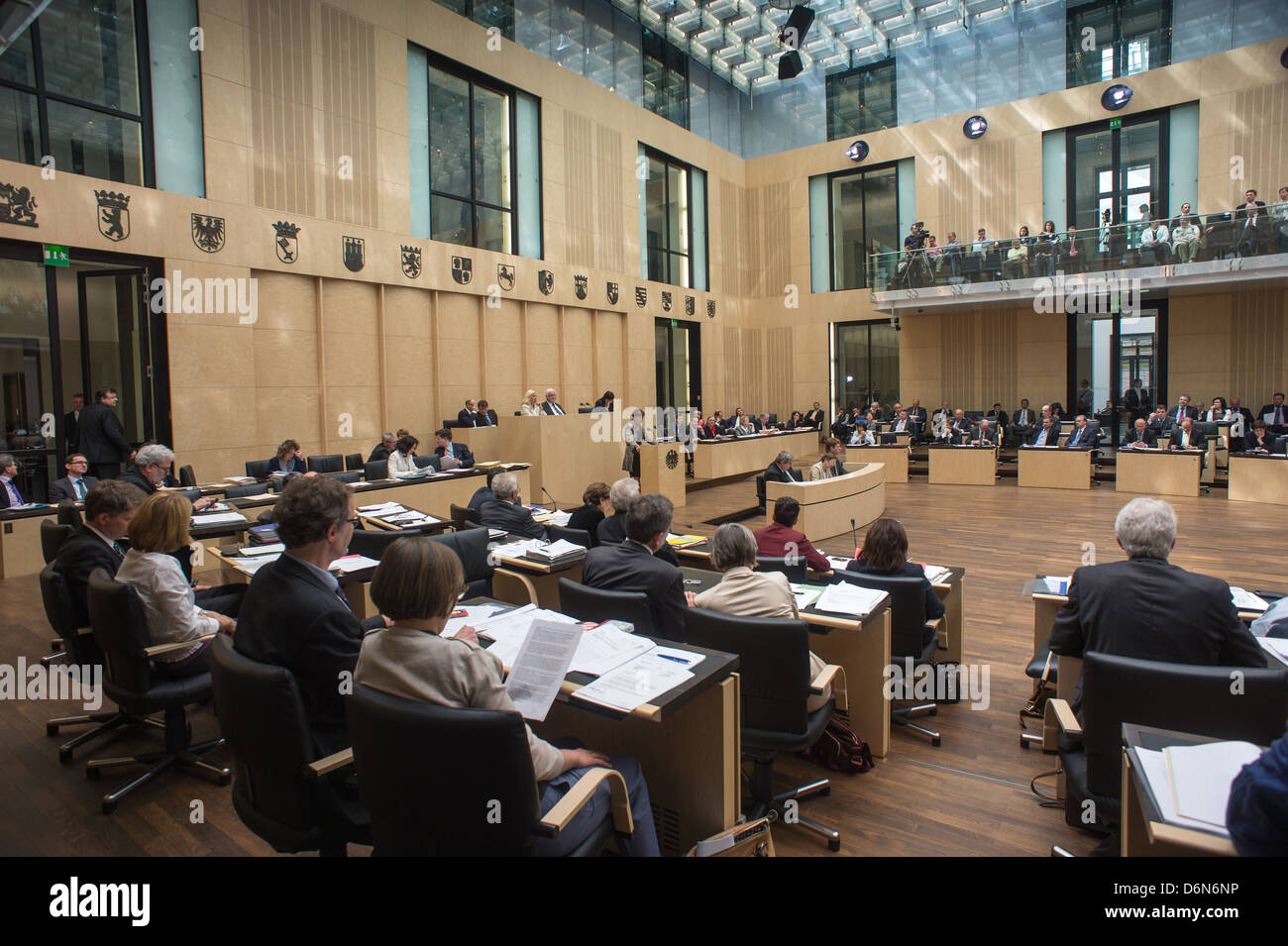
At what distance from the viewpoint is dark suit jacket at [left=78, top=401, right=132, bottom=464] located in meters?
8.05

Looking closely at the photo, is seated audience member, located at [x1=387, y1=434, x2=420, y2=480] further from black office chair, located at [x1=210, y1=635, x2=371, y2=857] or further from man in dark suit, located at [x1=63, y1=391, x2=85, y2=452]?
black office chair, located at [x1=210, y1=635, x2=371, y2=857]

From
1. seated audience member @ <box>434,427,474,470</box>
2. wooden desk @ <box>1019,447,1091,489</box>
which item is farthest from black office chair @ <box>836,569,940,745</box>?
wooden desk @ <box>1019,447,1091,489</box>

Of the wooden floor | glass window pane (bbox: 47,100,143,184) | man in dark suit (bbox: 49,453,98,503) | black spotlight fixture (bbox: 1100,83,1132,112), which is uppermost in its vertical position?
black spotlight fixture (bbox: 1100,83,1132,112)

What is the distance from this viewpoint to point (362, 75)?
10.5 metres

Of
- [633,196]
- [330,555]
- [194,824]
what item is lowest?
[194,824]

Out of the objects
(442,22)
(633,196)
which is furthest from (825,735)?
(633,196)

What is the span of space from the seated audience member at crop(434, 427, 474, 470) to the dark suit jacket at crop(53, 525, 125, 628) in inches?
236

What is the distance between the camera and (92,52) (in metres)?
8.24

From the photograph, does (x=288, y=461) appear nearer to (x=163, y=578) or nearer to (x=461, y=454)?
(x=461, y=454)

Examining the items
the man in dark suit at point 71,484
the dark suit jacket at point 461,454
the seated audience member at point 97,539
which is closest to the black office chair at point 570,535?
the seated audience member at point 97,539

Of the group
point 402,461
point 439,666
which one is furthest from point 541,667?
point 402,461
